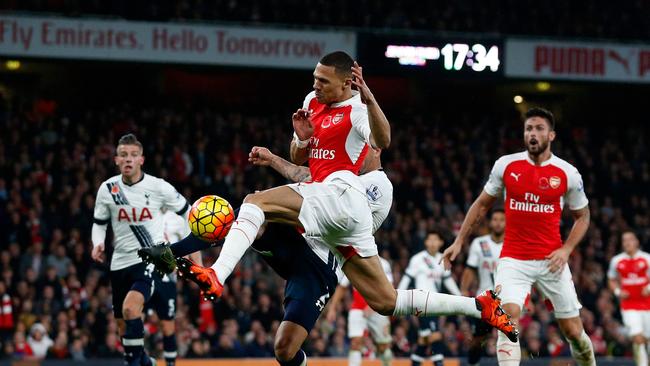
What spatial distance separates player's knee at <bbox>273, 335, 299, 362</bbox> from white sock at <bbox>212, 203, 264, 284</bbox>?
1.22 m

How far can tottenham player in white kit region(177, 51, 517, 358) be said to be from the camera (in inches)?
290

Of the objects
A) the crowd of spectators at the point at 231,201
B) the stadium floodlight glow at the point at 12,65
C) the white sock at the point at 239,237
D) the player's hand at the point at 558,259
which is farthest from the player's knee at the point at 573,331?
the stadium floodlight glow at the point at 12,65

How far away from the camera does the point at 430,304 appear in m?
8.07

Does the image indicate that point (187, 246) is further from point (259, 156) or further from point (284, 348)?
point (284, 348)

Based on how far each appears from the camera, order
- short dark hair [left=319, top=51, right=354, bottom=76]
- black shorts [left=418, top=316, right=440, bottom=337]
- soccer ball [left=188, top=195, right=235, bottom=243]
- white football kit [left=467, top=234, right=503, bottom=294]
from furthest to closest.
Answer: black shorts [left=418, top=316, right=440, bottom=337] → white football kit [left=467, top=234, right=503, bottom=294] → short dark hair [left=319, top=51, right=354, bottom=76] → soccer ball [left=188, top=195, right=235, bottom=243]

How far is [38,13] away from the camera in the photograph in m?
21.6

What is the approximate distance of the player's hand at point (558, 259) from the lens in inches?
375

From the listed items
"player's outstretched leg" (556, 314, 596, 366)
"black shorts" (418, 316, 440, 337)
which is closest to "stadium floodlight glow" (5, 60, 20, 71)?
"black shorts" (418, 316, 440, 337)

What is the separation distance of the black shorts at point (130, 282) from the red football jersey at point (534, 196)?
11.7 ft

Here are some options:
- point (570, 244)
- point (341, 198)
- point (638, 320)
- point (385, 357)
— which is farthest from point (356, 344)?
point (341, 198)

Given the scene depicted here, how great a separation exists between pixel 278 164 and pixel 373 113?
1135mm

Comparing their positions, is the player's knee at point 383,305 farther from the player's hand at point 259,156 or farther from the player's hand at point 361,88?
the player's hand at point 361,88

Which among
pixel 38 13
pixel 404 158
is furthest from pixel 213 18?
pixel 404 158

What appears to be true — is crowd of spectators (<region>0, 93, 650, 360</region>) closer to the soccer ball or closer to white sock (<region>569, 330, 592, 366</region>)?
white sock (<region>569, 330, 592, 366</region>)
